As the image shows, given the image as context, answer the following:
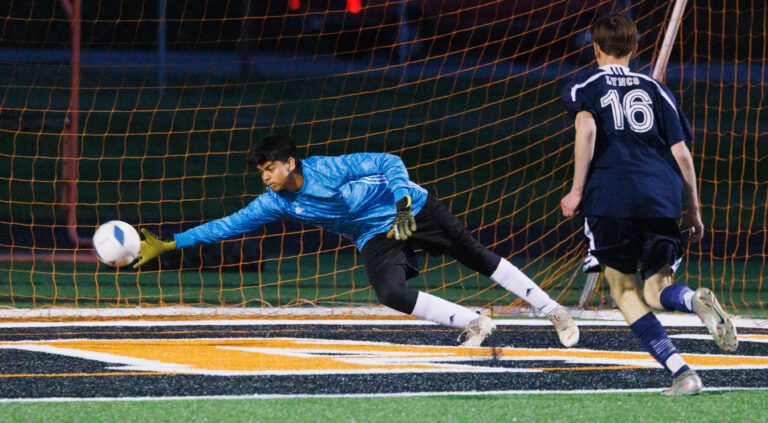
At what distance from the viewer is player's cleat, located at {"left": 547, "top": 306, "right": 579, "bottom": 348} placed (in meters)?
7.78

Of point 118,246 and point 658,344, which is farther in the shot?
point 118,246

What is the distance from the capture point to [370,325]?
31.3ft

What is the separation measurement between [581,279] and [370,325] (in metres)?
3.04

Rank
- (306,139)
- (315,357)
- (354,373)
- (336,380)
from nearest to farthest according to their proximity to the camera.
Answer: (336,380)
(354,373)
(315,357)
(306,139)

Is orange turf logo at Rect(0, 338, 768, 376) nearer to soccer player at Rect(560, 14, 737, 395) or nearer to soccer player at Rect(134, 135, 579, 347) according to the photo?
soccer player at Rect(134, 135, 579, 347)

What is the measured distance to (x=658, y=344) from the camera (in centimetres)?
639

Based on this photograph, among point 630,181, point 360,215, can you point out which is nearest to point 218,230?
point 360,215

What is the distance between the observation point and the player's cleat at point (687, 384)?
6.33 m

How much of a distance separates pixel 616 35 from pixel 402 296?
6.66 ft

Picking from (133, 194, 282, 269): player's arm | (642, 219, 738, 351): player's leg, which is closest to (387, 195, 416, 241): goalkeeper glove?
(133, 194, 282, 269): player's arm

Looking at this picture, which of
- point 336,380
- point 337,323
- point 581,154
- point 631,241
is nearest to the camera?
point 581,154

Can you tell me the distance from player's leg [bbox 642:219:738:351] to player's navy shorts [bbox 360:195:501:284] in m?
1.78

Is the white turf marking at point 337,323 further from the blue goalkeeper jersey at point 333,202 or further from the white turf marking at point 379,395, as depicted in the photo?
the white turf marking at point 379,395

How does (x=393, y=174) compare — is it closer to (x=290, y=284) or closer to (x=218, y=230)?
(x=218, y=230)
